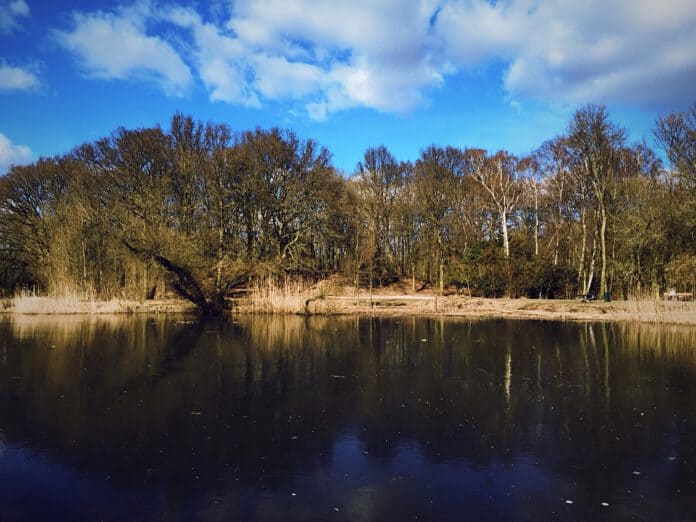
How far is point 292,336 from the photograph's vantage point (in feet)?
60.2

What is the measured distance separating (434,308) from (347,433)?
68.6ft

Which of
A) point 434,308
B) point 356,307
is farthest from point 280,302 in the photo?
point 434,308

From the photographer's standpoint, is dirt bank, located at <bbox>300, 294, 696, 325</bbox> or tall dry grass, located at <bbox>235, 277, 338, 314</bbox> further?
tall dry grass, located at <bbox>235, 277, 338, 314</bbox>

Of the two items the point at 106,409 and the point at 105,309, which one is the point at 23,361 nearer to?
the point at 106,409

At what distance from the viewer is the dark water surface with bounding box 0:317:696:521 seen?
5.50 metres

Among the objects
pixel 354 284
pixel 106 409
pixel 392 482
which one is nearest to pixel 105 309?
pixel 354 284

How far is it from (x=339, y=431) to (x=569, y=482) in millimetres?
3193

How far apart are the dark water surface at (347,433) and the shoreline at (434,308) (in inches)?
309

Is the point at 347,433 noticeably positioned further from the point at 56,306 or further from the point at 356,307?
the point at 56,306

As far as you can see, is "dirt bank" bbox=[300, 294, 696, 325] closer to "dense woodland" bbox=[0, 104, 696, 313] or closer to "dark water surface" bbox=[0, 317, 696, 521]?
"dense woodland" bbox=[0, 104, 696, 313]

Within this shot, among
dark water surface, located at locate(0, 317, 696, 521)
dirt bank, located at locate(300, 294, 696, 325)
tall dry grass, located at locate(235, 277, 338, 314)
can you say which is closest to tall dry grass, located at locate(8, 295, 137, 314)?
tall dry grass, located at locate(235, 277, 338, 314)

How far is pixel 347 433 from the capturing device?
779 cm

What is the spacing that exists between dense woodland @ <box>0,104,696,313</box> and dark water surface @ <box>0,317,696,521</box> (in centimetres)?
1189

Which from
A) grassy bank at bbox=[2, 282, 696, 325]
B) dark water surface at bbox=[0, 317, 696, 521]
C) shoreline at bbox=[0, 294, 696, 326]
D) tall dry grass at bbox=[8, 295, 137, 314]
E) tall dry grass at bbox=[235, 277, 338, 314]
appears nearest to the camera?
dark water surface at bbox=[0, 317, 696, 521]
